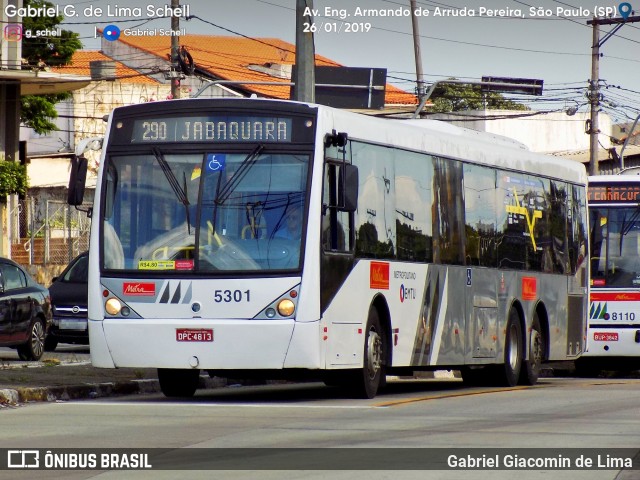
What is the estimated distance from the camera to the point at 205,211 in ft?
50.7

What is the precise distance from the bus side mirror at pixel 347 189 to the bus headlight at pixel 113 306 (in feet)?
8.50

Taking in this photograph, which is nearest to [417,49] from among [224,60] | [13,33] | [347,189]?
[13,33]

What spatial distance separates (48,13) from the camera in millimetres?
49031

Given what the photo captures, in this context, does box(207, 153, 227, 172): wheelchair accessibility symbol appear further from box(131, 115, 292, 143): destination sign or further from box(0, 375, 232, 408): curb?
box(0, 375, 232, 408): curb

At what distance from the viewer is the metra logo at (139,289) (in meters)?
15.5

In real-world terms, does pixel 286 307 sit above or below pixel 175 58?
below

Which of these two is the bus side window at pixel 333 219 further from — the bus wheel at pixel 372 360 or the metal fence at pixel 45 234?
the metal fence at pixel 45 234

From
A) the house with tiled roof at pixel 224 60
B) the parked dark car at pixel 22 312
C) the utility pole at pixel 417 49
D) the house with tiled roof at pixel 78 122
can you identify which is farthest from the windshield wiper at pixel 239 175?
the house with tiled roof at pixel 224 60

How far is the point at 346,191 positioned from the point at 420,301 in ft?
9.38

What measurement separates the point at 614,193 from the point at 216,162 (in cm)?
1254

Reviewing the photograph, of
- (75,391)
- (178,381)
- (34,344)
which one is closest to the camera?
(75,391)

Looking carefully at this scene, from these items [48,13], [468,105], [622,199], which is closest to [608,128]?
[468,105]

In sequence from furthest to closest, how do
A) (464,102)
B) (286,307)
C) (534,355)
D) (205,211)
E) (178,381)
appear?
1. (464,102)
2. (534,355)
3. (178,381)
4. (205,211)
5. (286,307)

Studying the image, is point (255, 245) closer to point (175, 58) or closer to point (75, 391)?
point (75, 391)
